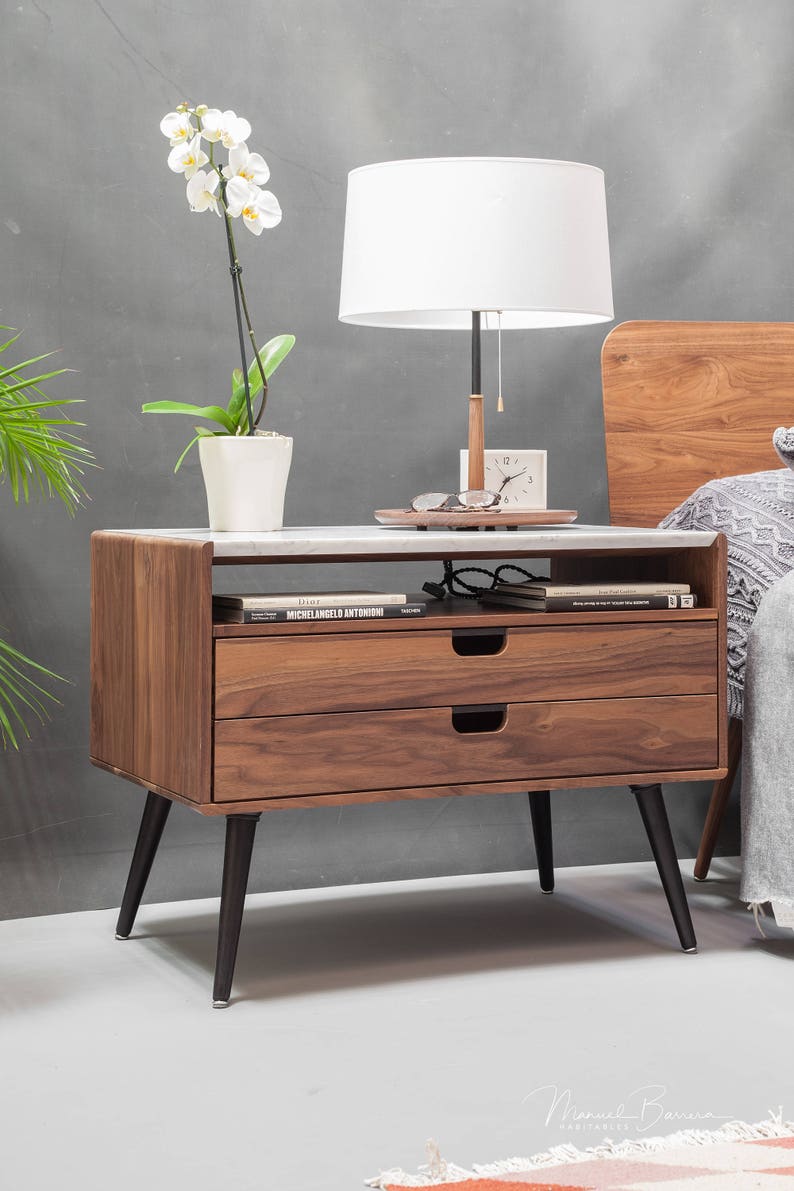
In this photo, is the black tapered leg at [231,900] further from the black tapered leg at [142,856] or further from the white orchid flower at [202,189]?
the white orchid flower at [202,189]

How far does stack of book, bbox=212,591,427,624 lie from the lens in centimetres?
180

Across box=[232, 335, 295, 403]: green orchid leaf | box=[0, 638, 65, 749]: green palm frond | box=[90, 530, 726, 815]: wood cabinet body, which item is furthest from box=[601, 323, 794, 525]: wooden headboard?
box=[0, 638, 65, 749]: green palm frond

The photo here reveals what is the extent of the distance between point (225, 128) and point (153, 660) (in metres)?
0.72

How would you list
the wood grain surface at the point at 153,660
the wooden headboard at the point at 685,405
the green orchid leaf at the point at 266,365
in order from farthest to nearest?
1. the wooden headboard at the point at 685,405
2. the green orchid leaf at the point at 266,365
3. the wood grain surface at the point at 153,660

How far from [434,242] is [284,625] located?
57 cm

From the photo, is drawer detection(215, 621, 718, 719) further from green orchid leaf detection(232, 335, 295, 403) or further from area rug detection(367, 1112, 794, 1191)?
area rug detection(367, 1112, 794, 1191)

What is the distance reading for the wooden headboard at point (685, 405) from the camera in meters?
2.52

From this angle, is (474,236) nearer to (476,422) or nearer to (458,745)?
(476,422)

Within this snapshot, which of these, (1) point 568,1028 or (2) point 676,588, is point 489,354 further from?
(1) point 568,1028

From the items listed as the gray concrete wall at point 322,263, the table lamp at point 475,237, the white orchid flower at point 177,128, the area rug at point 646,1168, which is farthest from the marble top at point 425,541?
the area rug at point 646,1168

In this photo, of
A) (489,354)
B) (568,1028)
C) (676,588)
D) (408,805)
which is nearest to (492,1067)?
(568,1028)

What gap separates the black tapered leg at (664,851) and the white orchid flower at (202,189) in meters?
1.01

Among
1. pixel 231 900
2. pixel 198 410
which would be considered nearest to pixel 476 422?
pixel 198 410

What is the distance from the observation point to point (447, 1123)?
4.83 feet
